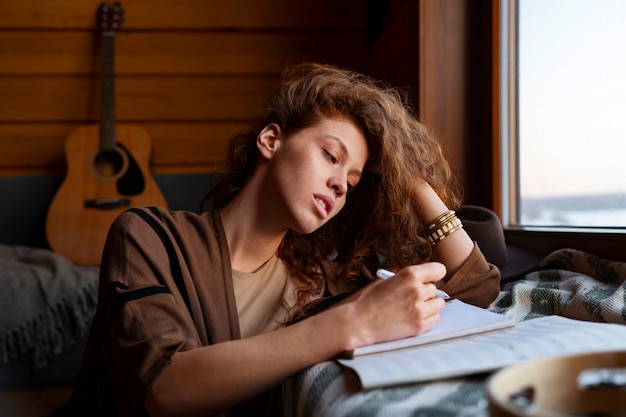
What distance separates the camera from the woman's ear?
1099 mm

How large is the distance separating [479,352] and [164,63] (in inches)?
101

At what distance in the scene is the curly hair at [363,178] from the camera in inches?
43.0

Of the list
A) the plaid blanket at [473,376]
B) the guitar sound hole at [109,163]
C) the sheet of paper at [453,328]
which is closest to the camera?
the plaid blanket at [473,376]

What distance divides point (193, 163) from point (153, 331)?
226cm

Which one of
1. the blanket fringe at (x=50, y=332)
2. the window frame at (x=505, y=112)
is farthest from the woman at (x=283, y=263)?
the blanket fringe at (x=50, y=332)

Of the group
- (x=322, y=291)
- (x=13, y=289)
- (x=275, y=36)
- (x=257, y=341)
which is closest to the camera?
(x=257, y=341)

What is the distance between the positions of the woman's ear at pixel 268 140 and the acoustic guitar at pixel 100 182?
151 cm

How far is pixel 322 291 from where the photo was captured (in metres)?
1.13

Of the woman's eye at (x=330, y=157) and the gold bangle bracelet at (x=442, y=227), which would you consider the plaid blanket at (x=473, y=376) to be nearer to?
the gold bangle bracelet at (x=442, y=227)

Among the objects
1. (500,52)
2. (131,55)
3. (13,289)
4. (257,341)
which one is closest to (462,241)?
(257,341)

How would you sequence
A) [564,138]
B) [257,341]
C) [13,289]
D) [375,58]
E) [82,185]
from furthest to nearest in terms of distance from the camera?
1. [375,58]
2. [82,185]
3. [13,289]
4. [564,138]
5. [257,341]

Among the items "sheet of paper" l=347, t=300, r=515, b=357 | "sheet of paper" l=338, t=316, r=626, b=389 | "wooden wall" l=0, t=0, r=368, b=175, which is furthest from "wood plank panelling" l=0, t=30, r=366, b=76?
"sheet of paper" l=338, t=316, r=626, b=389

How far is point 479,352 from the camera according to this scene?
0.62 m

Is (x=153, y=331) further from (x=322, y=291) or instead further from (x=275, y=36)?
(x=275, y=36)
